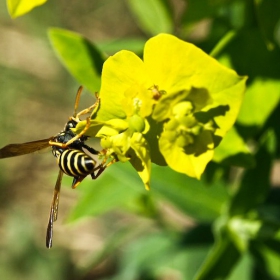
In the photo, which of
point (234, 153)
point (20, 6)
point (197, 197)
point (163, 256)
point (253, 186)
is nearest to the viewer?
point (20, 6)

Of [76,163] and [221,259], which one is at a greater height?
[76,163]

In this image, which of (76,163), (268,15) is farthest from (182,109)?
(268,15)

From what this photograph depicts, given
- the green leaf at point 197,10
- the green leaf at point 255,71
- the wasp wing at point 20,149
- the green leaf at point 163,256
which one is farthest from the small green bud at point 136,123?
the green leaf at point 163,256

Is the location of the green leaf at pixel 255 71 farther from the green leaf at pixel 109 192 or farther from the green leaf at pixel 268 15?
the green leaf at pixel 109 192

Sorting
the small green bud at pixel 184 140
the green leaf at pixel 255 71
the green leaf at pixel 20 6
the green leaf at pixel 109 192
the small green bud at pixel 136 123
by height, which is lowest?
the green leaf at pixel 109 192

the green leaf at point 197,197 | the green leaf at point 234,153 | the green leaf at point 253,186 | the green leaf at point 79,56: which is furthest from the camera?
the green leaf at point 197,197

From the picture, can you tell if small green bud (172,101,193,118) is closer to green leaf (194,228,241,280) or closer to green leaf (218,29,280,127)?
green leaf (218,29,280,127)

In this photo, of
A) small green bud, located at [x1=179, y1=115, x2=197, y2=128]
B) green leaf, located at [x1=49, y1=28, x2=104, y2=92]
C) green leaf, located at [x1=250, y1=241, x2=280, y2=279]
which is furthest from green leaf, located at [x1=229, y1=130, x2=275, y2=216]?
small green bud, located at [x1=179, y1=115, x2=197, y2=128]

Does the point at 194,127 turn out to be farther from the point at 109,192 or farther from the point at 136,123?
the point at 109,192
